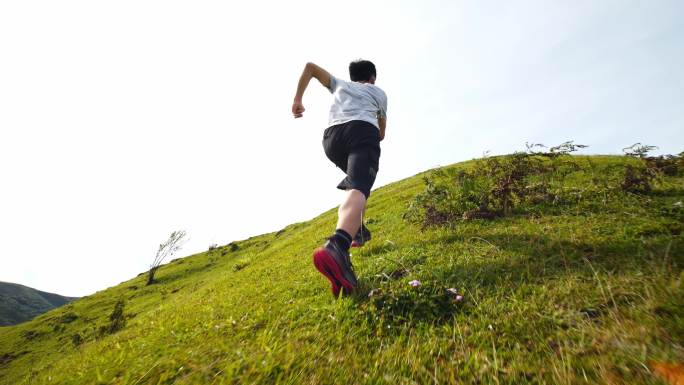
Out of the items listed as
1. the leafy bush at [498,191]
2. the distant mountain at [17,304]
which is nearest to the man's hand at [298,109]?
the leafy bush at [498,191]

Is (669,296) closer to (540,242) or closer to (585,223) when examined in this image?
(540,242)

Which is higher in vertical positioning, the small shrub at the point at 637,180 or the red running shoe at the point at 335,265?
the red running shoe at the point at 335,265

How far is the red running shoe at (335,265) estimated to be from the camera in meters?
3.04

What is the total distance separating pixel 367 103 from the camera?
4.25m

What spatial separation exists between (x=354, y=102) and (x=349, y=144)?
617mm

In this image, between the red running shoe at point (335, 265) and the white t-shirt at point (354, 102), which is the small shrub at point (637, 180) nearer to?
the white t-shirt at point (354, 102)

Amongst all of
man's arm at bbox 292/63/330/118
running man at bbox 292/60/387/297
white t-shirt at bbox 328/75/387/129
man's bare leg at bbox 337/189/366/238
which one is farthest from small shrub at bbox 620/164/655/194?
man's arm at bbox 292/63/330/118

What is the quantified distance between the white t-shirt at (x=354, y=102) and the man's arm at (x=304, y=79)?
0.15 m

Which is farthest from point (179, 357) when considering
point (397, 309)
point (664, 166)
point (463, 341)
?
point (664, 166)

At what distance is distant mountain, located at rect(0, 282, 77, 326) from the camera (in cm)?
10812

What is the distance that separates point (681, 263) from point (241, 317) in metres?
4.11

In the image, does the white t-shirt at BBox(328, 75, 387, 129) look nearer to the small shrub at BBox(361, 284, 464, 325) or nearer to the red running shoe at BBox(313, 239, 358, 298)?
the red running shoe at BBox(313, 239, 358, 298)

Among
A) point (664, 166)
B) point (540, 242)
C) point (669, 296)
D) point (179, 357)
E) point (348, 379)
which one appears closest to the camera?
point (348, 379)

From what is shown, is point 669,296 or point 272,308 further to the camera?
point 272,308
